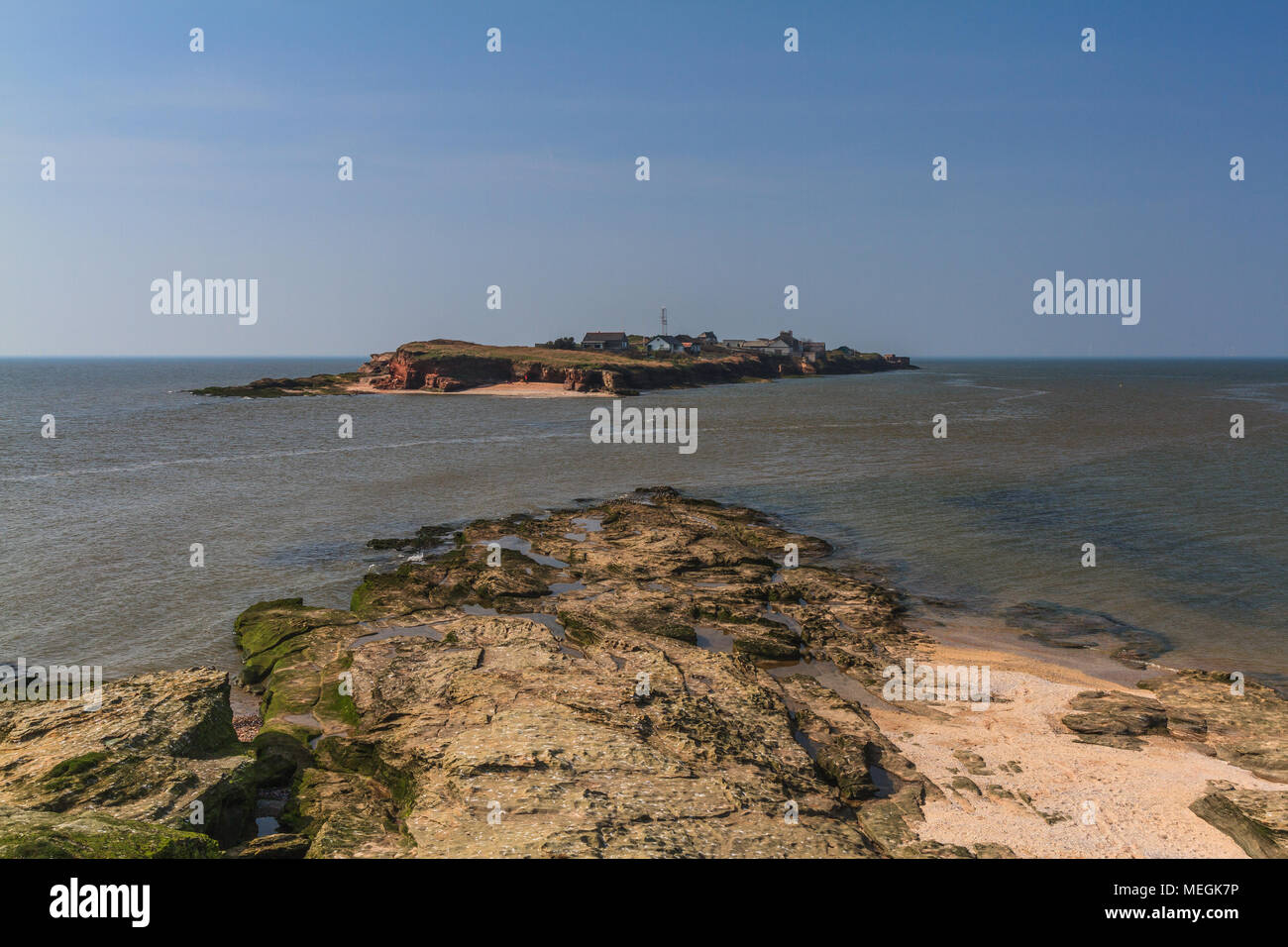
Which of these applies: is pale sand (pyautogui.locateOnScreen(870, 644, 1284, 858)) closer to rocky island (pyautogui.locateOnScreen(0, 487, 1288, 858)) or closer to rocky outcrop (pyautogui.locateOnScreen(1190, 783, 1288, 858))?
rocky island (pyautogui.locateOnScreen(0, 487, 1288, 858))

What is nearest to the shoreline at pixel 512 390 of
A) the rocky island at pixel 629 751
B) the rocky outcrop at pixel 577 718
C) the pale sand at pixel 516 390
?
the pale sand at pixel 516 390

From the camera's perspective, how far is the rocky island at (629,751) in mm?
11852

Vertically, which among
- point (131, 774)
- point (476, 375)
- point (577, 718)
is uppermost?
point (476, 375)

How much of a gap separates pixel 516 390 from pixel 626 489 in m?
100.0

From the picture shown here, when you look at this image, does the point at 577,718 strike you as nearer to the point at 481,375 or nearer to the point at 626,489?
the point at 626,489

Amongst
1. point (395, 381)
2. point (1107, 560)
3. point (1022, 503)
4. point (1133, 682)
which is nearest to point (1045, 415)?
point (1022, 503)

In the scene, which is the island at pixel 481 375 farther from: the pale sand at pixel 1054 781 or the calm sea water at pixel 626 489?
the pale sand at pixel 1054 781

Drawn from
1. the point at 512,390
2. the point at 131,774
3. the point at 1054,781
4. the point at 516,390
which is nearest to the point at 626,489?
the point at 1054,781

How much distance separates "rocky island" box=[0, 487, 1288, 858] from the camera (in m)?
11.9

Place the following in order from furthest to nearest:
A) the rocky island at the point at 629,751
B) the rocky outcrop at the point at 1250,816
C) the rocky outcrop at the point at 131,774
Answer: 1. the rocky outcrop at the point at 1250,816
2. the rocky island at the point at 629,751
3. the rocky outcrop at the point at 131,774

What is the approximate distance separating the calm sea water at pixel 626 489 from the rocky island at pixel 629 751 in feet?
18.5

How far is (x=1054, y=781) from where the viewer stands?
1517 centimetres
